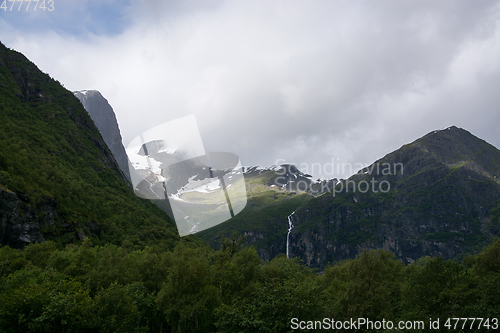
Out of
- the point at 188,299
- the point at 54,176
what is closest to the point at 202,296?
the point at 188,299

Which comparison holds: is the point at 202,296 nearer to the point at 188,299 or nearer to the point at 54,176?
the point at 188,299

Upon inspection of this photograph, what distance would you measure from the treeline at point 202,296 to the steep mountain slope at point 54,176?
31929 millimetres

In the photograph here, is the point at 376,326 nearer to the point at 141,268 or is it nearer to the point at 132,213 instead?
the point at 141,268

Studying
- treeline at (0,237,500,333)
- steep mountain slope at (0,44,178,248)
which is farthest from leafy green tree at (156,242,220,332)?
steep mountain slope at (0,44,178,248)

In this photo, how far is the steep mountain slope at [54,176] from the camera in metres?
74.6

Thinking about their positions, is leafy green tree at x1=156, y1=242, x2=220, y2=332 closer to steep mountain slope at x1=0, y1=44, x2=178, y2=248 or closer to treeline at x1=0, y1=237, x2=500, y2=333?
treeline at x1=0, y1=237, x2=500, y2=333

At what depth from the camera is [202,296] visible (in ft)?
123

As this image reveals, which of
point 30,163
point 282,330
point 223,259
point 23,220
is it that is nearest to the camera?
point 282,330

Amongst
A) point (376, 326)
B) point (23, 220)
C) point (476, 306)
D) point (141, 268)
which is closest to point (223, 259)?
point (141, 268)

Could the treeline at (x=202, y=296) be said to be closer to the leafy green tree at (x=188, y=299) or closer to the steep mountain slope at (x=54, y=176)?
the leafy green tree at (x=188, y=299)

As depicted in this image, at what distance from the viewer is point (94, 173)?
138125 millimetres

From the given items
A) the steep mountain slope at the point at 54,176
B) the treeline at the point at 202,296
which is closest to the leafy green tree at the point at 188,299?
the treeline at the point at 202,296

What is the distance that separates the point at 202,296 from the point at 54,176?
3552 inches

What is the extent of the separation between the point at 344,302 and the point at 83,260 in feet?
146
